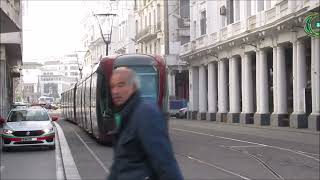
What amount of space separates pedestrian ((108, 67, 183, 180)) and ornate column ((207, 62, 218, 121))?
1976 inches

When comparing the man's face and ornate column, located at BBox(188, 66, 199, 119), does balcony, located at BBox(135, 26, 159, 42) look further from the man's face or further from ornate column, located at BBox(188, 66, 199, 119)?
the man's face

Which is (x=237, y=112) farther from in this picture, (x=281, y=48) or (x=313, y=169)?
(x=313, y=169)

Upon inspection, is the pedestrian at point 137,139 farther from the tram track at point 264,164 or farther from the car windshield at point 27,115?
the car windshield at point 27,115

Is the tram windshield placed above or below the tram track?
above

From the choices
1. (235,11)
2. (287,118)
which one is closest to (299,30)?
(287,118)

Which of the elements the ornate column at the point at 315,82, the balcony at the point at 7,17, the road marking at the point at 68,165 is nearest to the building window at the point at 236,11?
the ornate column at the point at 315,82

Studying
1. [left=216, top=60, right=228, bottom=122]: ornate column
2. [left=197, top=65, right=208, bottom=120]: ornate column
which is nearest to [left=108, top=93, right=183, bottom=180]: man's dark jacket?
[left=216, top=60, right=228, bottom=122]: ornate column

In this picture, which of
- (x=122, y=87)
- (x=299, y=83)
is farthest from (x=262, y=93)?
(x=122, y=87)

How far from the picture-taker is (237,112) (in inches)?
1917

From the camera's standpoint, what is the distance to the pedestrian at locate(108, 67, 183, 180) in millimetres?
4375

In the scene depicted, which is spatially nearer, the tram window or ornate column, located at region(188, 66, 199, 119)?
the tram window

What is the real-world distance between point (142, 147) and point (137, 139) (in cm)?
7

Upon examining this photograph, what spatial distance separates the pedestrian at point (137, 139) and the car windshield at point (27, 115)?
715 inches

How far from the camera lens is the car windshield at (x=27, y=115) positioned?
73.2 feet
